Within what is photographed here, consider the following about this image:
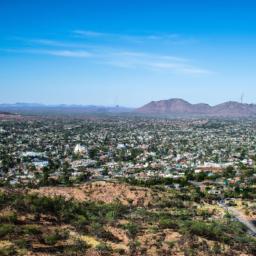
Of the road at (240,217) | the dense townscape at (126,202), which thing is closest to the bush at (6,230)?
the dense townscape at (126,202)

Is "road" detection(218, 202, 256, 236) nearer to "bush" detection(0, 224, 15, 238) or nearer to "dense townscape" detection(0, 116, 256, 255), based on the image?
"dense townscape" detection(0, 116, 256, 255)

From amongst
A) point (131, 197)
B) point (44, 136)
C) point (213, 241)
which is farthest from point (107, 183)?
point (44, 136)

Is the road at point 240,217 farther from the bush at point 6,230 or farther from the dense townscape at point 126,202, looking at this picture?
the bush at point 6,230

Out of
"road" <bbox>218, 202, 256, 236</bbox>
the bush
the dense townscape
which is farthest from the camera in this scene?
"road" <bbox>218, 202, 256, 236</bbox>

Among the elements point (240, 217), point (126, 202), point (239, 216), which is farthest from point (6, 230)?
point (239, 216)

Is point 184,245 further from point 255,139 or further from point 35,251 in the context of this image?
point 255,139

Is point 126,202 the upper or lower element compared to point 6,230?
lower

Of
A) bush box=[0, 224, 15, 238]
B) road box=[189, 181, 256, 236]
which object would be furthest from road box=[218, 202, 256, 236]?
bush box=[0, 224, 15, 238]

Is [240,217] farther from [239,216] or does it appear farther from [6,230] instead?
[6,230]

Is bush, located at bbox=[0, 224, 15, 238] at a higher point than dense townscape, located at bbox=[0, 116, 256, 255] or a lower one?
higher
